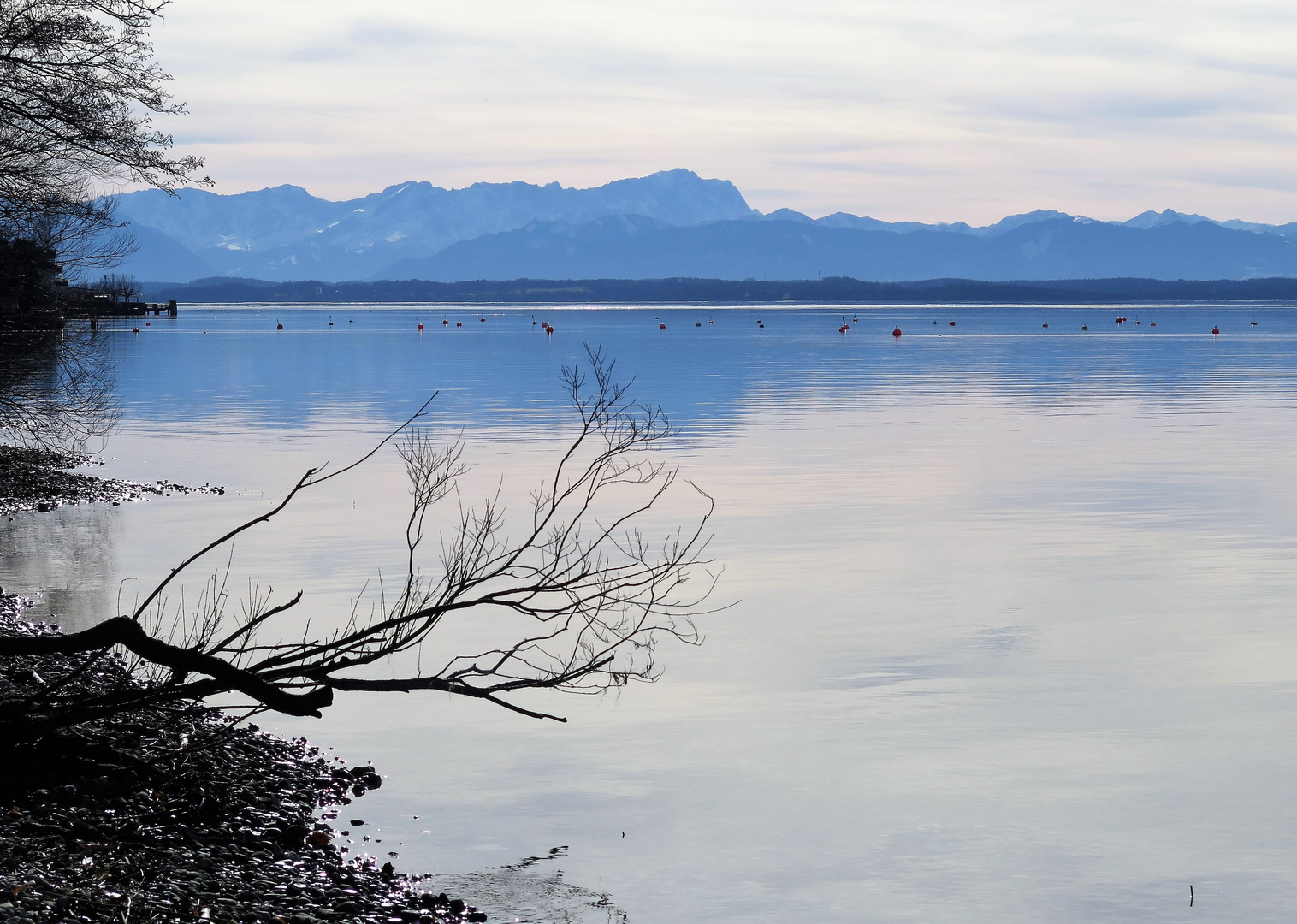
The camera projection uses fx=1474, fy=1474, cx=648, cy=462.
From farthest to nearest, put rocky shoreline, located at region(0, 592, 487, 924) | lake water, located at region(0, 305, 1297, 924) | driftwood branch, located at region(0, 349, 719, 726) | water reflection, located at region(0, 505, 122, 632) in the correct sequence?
1. water reflection, located at region(0, 505, 122, 632)
2. lake water, located at region(0, 305, 1297, 924)
3. driftwood branch, located at region(0, 349, 719, 726)
4. rocky shoreline, located at region(0, 592, 487, 924)

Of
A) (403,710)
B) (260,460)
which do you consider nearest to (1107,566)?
(403,710)

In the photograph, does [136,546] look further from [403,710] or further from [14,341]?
[403,710]

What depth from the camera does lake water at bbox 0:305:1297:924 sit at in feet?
47.5

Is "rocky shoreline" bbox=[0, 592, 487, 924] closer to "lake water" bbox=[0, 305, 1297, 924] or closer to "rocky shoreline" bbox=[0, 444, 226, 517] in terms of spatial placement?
"lake water" bbox=[0, 305, 1297, 924]

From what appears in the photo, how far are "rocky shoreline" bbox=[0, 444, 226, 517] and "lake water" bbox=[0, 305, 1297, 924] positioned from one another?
5.90 ft

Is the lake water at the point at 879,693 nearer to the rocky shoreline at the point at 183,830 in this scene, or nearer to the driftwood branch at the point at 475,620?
the rocky shoreline at the point at 183,830

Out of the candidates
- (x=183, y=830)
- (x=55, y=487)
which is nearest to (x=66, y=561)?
(x=55, y=487)

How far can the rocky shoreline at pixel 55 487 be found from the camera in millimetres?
38812

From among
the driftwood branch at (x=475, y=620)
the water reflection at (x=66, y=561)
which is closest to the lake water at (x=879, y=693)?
the water reflection at (x=66, y=561)

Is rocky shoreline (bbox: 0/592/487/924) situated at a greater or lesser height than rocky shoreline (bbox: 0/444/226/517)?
lesser

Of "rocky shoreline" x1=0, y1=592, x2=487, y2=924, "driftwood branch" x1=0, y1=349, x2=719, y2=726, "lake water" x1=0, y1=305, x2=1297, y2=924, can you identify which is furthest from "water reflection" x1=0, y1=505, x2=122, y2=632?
"rocky shoreline" x1=0, y1=592, x2=487, y2=924

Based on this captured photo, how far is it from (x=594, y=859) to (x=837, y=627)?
32.3ft

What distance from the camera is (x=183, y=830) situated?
1415 cm

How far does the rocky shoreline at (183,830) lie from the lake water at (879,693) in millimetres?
789
